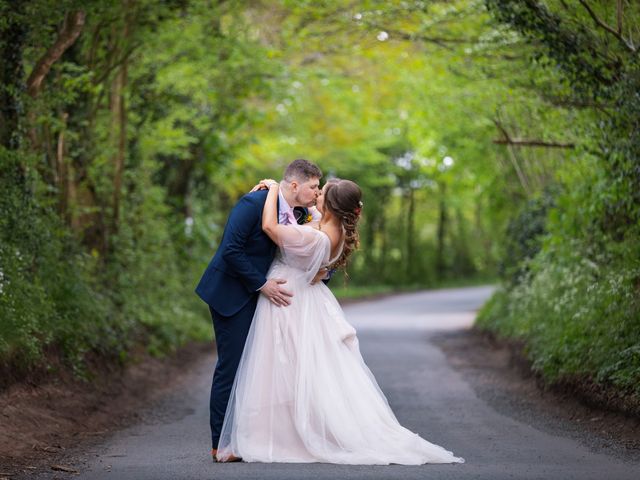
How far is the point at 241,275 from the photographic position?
7754 mm

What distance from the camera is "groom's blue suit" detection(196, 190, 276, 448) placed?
25.4ft

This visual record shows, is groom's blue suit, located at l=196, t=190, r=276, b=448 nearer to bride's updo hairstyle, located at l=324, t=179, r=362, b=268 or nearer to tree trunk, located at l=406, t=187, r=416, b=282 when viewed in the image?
bride's updo hairstyle, located at l=324, t=179, r=362, b=268

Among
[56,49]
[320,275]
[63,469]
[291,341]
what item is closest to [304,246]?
[320,275]

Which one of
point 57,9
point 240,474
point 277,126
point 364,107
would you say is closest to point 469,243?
point 364,107

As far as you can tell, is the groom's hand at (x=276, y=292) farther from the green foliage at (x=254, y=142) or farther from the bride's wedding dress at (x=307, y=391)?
the green foliage at (x=254, y=142)

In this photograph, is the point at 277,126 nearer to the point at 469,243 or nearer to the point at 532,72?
the point at 532,72

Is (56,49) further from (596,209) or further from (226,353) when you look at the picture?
(596,209)

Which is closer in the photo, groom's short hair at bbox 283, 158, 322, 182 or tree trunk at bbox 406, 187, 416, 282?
groom's short hair at bbox 283, 158, 322, 182

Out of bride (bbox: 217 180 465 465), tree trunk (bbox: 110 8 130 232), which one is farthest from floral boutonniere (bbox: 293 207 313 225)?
tree trunk (bbox: 110 8 130 232)

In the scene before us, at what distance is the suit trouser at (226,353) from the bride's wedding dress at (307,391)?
→ 0.23 feet

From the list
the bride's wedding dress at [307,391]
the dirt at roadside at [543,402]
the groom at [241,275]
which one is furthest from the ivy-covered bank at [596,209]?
the groom at [241,275]

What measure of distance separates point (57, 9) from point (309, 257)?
5.70 meters

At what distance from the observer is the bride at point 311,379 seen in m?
7.55

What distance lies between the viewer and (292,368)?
7898 millimetres
